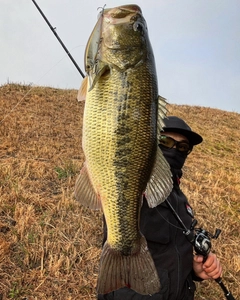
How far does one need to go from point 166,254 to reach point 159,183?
1109 millimetres

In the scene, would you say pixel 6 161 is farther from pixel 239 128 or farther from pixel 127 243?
pixel 239 128

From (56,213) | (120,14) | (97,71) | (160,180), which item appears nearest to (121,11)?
(120,14)

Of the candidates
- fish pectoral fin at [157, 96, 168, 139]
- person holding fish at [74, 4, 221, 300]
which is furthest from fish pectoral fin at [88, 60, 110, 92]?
fish pectoral fin at [157, 96, 168, 139]

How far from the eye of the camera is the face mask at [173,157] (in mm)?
3135

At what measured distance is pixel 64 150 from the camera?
9586 mm

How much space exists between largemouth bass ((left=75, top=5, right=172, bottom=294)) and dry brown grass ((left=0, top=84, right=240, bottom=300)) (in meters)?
2.68

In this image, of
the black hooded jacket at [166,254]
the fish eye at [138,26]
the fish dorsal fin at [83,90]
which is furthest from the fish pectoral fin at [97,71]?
the black hooded jacket at [166,254]

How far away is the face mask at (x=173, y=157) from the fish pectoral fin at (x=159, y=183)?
50.5 inches

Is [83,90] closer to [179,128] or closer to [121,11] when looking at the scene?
[121,11]

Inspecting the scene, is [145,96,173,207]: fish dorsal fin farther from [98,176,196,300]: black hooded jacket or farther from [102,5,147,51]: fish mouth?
[98,176,196,300]: black hooded jacket

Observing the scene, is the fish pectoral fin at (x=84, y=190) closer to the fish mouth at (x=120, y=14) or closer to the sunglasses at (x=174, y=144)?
the fish mouth at (x=120, y=14)

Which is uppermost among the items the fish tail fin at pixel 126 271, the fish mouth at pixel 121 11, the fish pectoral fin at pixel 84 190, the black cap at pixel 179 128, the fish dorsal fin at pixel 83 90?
the fish mouth at pixel 121 11

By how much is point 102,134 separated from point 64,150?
8.04 metres

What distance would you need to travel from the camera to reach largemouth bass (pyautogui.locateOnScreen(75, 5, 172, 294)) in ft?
5.45
